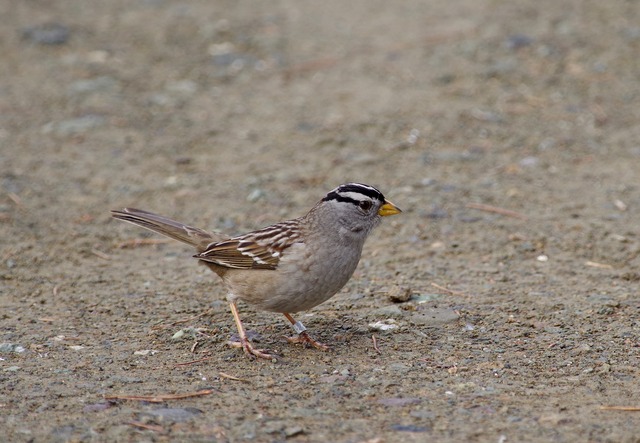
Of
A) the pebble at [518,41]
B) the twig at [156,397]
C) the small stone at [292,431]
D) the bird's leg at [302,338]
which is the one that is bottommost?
the bird's leg at [302,338]

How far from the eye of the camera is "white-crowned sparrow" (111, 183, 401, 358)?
574cm

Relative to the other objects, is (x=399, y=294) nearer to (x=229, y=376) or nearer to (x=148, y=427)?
(x=229, y=376)

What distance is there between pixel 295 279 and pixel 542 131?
465cm

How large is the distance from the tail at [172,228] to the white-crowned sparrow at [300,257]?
0.58 feet

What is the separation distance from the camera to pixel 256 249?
5969 millimetres

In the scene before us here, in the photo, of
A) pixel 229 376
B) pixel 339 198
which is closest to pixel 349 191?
pixel 339 198

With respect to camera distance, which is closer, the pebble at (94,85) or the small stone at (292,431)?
the small stone at (292,431)

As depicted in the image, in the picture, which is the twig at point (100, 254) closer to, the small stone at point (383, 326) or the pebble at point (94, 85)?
the small stone at point (383, 326)

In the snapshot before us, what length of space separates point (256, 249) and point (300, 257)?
338mm

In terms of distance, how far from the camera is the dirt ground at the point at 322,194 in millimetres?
5016

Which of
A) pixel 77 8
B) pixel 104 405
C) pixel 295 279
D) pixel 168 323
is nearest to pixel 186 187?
pixel 168 323

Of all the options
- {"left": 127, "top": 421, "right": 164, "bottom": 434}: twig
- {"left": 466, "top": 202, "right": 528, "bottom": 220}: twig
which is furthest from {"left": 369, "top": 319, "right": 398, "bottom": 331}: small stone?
{"left": 466, "top": 202, "right": 528, "bottom": 220}: twig

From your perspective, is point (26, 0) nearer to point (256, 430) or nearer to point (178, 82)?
point (178, 82)

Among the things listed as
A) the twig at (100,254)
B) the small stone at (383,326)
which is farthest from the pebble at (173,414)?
the twig at (100,254)
